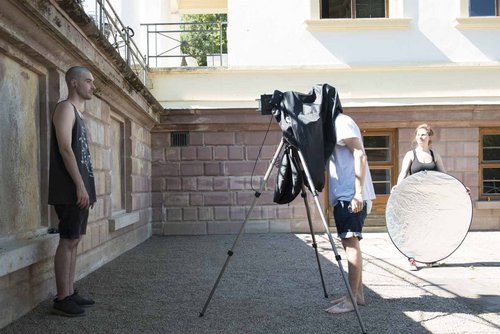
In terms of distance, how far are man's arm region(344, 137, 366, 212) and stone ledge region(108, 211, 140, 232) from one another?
143 inches

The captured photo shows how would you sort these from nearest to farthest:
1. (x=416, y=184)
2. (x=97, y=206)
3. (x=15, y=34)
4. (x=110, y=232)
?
1. (x=15, y=34)
2. (x=416, y=184)
3. (x=97, y=206)
4. (x=110, y=232)

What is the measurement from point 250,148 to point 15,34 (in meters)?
6.23

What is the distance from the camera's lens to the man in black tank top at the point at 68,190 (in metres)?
3.79

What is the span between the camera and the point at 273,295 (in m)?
4.64

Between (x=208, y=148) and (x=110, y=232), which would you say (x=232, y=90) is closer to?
(x=208, y=148)

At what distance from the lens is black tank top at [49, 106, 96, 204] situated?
12.4 ft

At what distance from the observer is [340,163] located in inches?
159

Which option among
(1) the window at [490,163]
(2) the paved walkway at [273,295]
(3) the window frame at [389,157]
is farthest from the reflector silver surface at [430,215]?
(1) the window at [490,163]

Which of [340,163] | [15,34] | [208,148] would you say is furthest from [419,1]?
[15,34]

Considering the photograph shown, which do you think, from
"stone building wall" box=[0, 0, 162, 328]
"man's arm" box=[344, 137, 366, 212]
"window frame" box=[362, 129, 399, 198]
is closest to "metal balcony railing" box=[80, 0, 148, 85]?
"stone building wall" box=[0, 0, 162, 328]

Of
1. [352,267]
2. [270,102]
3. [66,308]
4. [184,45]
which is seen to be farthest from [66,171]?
[184,45]

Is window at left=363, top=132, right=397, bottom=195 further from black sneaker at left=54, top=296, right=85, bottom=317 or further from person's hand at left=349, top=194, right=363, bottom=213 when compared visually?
black sneaker at left=54, top=296, right=85, bottom=317

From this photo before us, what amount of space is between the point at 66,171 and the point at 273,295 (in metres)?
2.10

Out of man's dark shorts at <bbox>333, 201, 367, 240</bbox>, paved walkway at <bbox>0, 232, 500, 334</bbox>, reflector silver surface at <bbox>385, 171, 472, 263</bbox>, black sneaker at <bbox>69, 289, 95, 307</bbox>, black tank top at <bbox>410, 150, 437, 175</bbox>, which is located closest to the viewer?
paved walkway at <bbox>0, 232, 500, 334</bbox>
